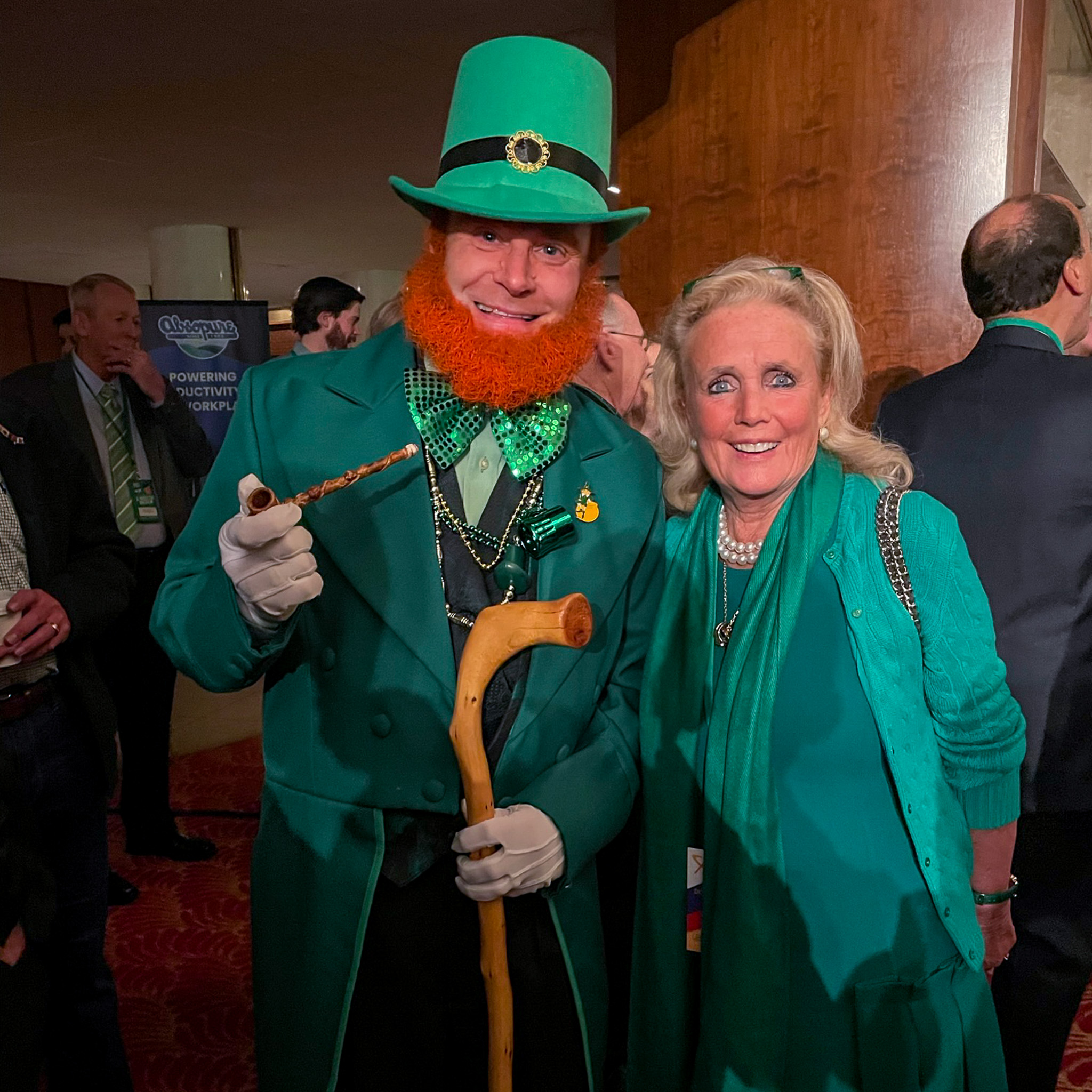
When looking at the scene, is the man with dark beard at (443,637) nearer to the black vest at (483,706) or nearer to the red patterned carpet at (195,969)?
the black vest at (483,706)

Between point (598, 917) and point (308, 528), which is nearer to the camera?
point (308, 528)

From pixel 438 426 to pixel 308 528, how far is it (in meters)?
0.25

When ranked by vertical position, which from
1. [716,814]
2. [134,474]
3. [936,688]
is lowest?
[716,814]

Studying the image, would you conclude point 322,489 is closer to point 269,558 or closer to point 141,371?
point 269,558

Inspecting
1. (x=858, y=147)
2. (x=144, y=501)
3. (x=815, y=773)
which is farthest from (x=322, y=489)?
(x=144, y=501)

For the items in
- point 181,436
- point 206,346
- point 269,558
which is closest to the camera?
point 269,558

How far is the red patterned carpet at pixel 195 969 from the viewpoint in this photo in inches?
92.9

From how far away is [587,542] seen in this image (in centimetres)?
140

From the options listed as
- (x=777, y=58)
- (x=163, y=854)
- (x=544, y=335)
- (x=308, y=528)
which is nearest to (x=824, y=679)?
(x=544, y=335)

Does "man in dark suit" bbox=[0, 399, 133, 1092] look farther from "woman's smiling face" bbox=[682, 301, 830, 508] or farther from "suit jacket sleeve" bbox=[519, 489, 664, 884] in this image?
"woman's smiling face" bbox=[682, 301, 830, 508]

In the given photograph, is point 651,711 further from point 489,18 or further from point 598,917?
point 489,18

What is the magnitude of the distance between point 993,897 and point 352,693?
1113mm

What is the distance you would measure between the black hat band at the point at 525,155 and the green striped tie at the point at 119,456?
98.1 inches

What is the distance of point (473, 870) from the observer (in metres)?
1.22
